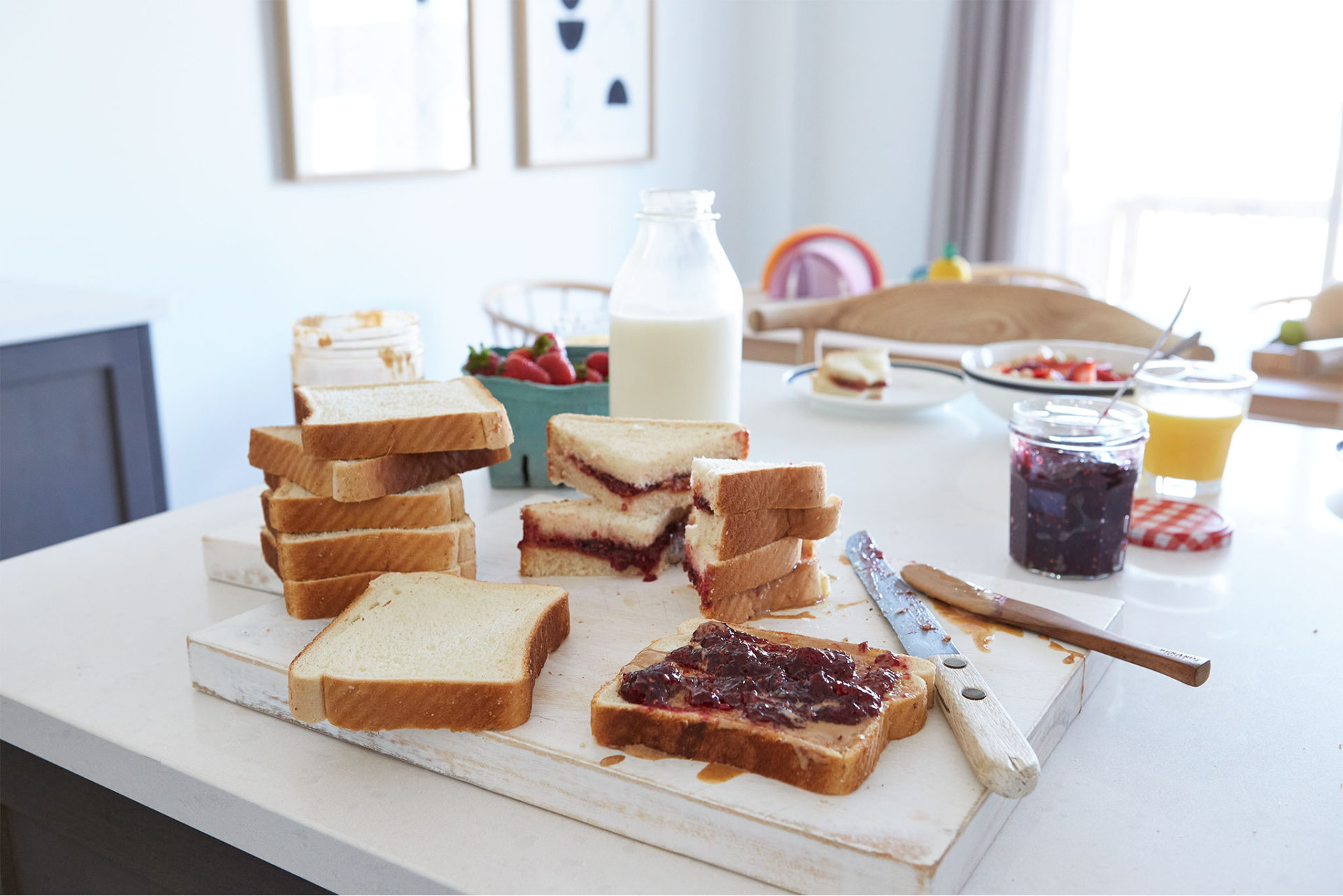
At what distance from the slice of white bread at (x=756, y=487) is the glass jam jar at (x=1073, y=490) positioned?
11.9 inches

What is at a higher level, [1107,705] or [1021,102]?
[1021,102]

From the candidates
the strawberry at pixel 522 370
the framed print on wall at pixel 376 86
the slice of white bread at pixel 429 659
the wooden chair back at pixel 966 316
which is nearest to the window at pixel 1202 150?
the wooden chair back at pixel 966 316

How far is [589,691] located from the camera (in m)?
0.78

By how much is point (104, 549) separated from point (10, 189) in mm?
1705

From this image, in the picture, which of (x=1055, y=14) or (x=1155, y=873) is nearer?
(x=1155, y=873)

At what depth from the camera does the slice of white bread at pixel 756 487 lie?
87 cm

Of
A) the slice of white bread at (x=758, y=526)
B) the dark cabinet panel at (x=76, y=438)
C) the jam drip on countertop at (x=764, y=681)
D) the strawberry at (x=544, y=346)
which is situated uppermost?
the strawberry at (x=544, y=346)

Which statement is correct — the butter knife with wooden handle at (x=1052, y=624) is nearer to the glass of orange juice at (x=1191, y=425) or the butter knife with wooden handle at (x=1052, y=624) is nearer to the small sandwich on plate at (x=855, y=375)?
the glass of orange juice at (x=1191, y=425)

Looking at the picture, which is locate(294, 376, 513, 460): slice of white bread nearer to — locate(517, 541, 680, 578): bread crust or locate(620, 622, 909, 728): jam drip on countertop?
locate(517, 541, 680, 578): bread crust

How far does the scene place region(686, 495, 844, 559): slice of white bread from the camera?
34.6 inches

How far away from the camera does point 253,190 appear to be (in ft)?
9.91

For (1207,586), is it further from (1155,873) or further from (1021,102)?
(1021,102)

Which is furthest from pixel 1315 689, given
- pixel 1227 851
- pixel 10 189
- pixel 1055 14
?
pixel 1055 14

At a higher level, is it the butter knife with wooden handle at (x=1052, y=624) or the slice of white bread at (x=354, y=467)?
the slice of white bread at (x=354, y=467)
